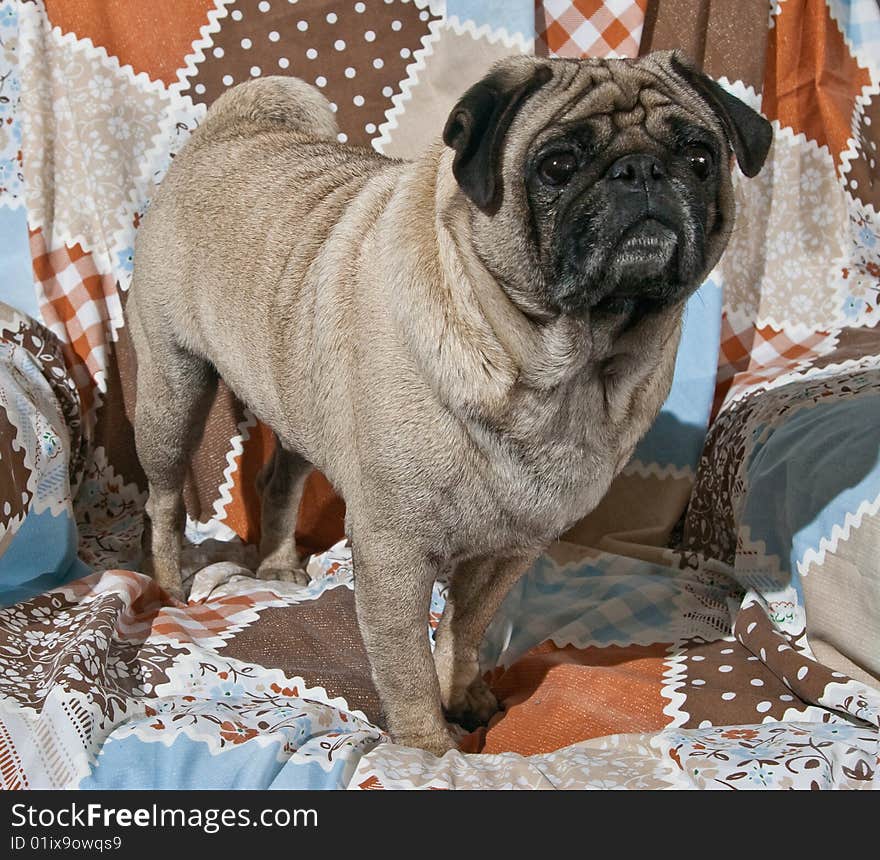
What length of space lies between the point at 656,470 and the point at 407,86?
3.09 feet

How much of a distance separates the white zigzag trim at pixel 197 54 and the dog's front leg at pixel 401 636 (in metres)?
1.26

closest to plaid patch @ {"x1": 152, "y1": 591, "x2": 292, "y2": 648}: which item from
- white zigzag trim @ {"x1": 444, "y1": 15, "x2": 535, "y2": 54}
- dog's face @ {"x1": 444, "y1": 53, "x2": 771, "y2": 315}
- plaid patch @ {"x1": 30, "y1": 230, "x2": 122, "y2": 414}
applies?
plaid patch @ {"x1": 30, "y1": 230, "x2": 122, "y2": 414}

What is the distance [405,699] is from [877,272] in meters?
1.53

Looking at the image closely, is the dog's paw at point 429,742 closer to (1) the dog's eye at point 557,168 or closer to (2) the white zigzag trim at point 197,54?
(1) the dog's eye at point 557,168

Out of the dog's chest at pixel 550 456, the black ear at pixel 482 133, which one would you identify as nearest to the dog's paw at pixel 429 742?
the dog's chest at pixel 550 456

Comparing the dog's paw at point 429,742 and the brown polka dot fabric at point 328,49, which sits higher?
the brown polka dot fabric at point 328,49

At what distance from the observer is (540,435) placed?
1373mm

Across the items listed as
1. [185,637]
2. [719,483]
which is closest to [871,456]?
[719,483]

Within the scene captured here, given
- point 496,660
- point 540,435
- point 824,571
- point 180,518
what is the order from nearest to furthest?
1. point 540,435
2. point 824,571
3. point 496,660
4. point 180,518

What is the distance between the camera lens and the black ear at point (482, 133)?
1235 mm

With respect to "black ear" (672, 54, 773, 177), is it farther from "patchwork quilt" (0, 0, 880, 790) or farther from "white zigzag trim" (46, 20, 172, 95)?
"white zigzag trim" (46, 20, 172, 95)

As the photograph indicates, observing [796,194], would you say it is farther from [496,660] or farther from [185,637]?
[185,637]

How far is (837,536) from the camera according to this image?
69.7 inches

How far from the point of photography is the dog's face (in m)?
1.24
